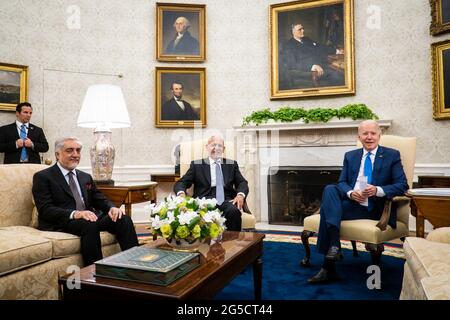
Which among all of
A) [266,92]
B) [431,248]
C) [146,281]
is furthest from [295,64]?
[146,281]

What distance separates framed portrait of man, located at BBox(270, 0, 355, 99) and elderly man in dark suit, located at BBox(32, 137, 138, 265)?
410 cm

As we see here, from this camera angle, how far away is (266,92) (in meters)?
6.47

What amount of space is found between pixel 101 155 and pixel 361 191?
9.28 ft

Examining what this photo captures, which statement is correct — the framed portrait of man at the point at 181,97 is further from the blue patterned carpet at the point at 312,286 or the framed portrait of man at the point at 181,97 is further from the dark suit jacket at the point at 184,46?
the blue patterned carpet at the point at 312,286

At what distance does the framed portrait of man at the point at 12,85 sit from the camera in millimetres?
5762

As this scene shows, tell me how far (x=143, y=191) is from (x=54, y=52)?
148 inches

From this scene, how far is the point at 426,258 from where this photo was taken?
6.10 feet

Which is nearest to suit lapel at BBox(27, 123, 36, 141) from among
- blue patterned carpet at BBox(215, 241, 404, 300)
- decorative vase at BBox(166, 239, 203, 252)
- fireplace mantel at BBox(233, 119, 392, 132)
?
fireplace mantel at BBox(233, 119, 392, 132)

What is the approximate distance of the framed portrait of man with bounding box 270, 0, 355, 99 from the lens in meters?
5.92

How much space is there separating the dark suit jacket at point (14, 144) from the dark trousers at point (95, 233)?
3182 mm

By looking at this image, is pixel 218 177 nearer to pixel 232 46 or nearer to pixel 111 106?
pixel 111 106

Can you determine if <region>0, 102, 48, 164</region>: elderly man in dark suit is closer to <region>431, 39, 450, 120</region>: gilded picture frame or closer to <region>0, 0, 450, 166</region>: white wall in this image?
<region>0, 0, 450, 166</region>: white wall

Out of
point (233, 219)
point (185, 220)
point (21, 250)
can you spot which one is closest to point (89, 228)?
point (21, 250)

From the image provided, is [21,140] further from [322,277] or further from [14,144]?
[322,277]
